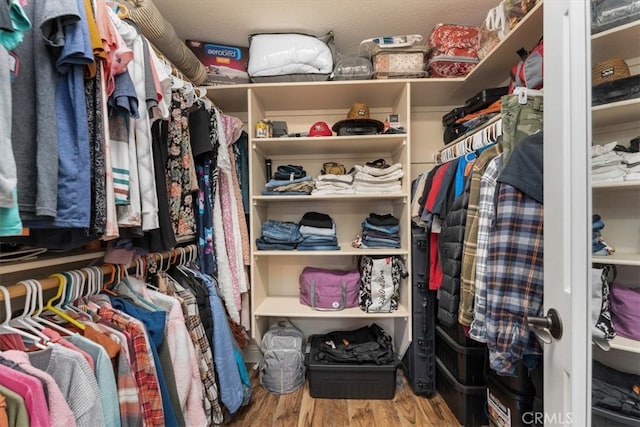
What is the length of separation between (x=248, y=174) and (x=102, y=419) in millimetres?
1342

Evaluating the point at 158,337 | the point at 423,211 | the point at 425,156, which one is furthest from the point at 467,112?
the point at 158,337

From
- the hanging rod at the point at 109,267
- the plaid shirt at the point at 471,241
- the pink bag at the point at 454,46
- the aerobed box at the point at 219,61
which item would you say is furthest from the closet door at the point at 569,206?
the aerobed box at the point at 219,61

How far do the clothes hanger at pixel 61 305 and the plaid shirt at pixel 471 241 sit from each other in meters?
1.27

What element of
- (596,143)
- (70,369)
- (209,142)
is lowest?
(70,369)

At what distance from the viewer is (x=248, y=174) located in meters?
1.82

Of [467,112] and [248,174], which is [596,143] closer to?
[467,112]

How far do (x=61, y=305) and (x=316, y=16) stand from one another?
1.69m

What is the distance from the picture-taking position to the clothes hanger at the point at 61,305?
2.75 feet

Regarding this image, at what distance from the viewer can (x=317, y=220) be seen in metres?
1.83

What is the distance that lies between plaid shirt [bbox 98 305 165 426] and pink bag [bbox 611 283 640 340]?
125cm

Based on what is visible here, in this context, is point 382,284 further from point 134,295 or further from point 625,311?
point 134,295

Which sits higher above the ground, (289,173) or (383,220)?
(289,173)

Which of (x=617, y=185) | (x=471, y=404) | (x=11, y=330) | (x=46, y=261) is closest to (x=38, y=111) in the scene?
(x=46, y=261)

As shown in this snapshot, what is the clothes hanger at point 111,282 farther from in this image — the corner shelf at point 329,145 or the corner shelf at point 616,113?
the corner shelf at point 616,113
